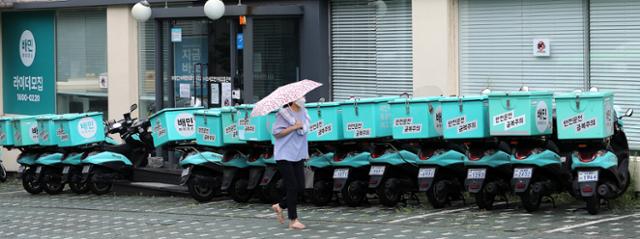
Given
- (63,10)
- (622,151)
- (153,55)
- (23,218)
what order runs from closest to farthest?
(622,151) < (23,218) < (153,55) < (63,10)

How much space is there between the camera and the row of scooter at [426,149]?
12.5m

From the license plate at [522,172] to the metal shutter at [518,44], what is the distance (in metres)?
2.87

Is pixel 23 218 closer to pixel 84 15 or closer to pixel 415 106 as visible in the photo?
pixel 415 106

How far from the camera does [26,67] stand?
23.8m

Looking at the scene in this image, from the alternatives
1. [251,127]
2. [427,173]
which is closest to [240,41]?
[251,127]

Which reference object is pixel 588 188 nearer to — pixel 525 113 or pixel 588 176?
pixel 588 176

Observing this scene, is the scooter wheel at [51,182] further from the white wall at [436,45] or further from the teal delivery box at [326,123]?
the white wall at [436,45]

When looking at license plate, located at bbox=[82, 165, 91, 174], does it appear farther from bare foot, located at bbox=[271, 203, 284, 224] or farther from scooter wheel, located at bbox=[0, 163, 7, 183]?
bare foot, located at bbox=[271, 203, 284, 224]

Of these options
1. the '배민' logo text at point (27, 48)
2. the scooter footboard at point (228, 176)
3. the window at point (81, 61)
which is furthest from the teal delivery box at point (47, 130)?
the '배민' logo text at point (27, 48)

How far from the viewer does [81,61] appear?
22.5m

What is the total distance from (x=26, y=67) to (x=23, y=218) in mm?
9570

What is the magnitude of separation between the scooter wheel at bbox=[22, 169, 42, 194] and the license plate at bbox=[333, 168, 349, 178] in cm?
575

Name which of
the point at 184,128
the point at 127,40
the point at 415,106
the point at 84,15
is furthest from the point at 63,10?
the point at 415,106

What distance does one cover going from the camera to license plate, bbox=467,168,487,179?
13.0m
